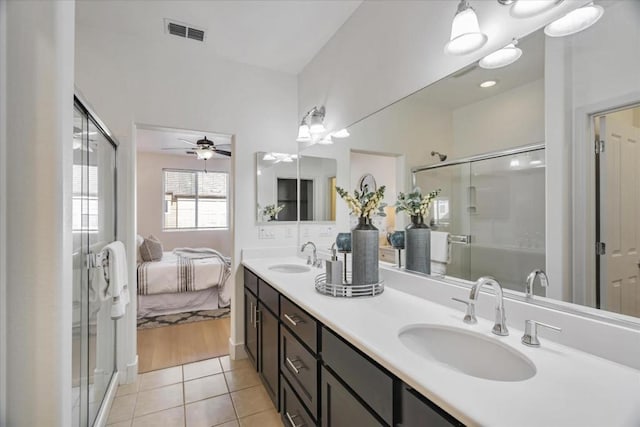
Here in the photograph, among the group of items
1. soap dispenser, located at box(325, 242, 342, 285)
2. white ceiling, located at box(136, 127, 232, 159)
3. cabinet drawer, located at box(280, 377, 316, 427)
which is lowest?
cabinet drawer, located at box(280, 377, 316, 427)

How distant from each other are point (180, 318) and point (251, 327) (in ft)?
5.46

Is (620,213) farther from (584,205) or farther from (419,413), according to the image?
(419,413)

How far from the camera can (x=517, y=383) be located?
0.72 metres

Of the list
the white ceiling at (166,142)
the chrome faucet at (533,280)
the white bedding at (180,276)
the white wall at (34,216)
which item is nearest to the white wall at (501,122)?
the chrome faucet at (533,280)

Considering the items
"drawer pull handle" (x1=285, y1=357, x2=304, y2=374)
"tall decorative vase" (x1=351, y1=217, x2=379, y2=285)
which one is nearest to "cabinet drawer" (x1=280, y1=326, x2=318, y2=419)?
"drawer pull handle" (x1=285, y1=357, x2=304, y2=374)

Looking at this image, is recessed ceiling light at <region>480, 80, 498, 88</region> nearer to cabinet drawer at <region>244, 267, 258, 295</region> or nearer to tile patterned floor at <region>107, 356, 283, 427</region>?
cabinet drawer at <region>244, 267, 258, 295</region>

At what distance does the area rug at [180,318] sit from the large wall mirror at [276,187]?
169 cm

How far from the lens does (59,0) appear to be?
0.86 m

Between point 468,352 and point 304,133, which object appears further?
point 304,133

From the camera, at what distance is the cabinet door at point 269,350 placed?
1.77 metres

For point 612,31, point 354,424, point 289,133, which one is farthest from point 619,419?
point 289,133

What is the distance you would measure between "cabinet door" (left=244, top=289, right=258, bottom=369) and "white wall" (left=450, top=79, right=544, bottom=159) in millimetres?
1721

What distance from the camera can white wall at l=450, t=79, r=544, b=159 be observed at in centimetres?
108

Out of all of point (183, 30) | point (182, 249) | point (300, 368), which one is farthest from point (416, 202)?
point (182, 249)
